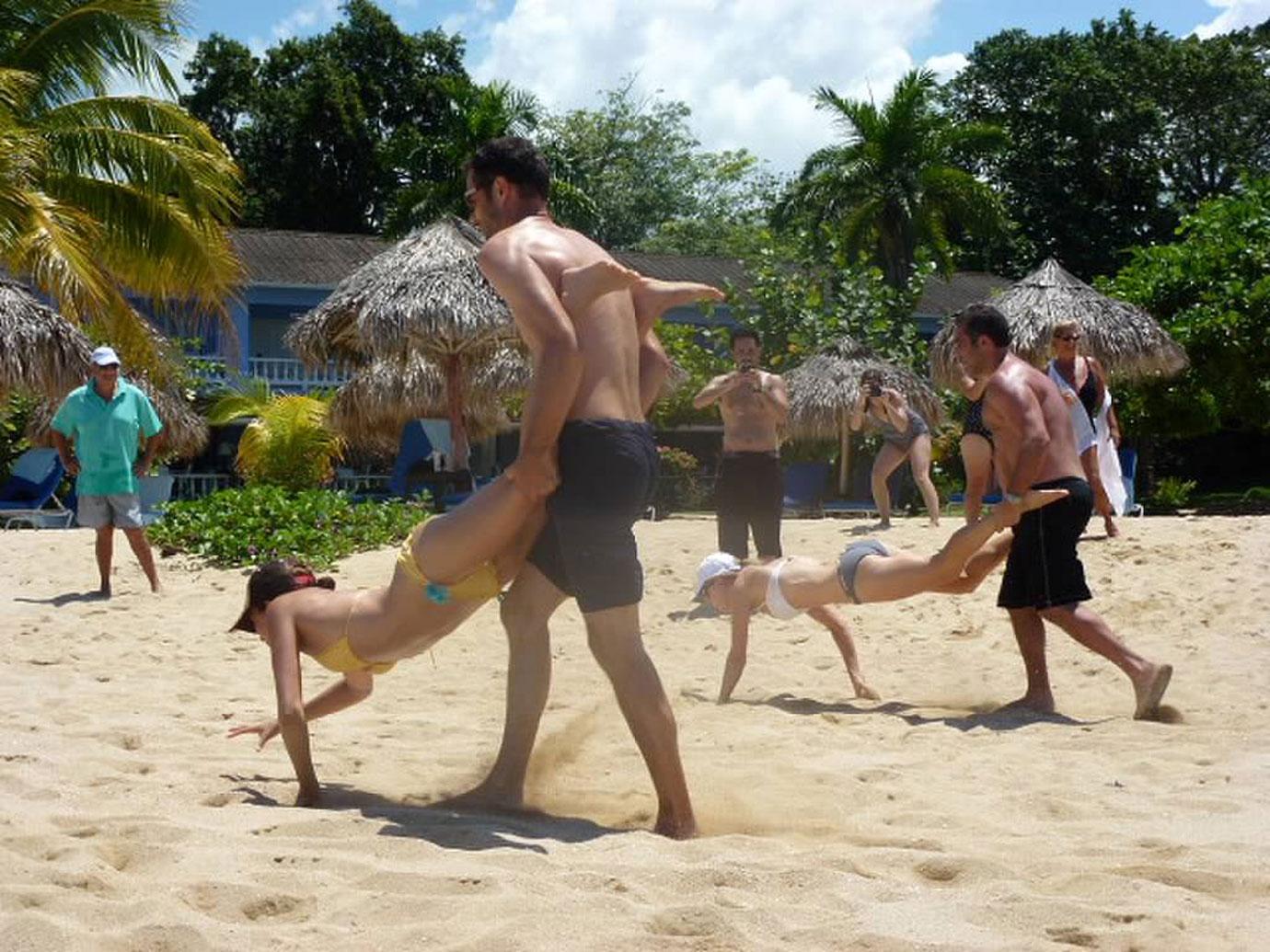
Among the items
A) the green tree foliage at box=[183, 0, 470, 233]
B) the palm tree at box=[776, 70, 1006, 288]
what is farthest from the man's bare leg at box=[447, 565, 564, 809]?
the green tree foliage at box=[183, 0, 470, 233]

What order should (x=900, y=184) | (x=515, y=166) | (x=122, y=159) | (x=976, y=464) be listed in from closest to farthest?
(x=515, y=166) → (x=976, y=464) → (x=122, y=159) → (x=900, y=184)

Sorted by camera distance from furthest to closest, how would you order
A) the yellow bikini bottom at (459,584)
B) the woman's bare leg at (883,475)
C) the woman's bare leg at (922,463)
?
the woman's bare leg at (922,463) < the woman's bare leg at (883,475) < the yellow bikini bottom at (459,584)

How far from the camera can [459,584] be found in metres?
4.15

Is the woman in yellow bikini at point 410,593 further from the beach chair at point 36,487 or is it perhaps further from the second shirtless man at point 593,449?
the beach chair at point 36,487

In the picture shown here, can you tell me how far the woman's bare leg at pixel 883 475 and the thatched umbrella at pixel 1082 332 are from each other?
13.0ft

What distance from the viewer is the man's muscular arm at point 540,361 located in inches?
152

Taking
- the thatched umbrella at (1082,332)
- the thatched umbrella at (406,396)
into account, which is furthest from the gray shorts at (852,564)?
the thatched umbrella at (406,396)

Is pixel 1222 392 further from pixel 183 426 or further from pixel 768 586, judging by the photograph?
pixel 768 586

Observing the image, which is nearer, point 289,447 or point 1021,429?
point 1021,429

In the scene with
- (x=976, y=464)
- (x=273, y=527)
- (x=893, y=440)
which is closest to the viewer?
(x=976, y=464)

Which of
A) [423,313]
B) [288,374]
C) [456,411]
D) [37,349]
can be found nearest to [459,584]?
[37,349]

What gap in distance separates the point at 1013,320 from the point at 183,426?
1023 centimetres

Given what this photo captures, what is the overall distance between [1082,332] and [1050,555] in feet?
37.3

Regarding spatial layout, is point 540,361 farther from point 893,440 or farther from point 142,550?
point 893,440
